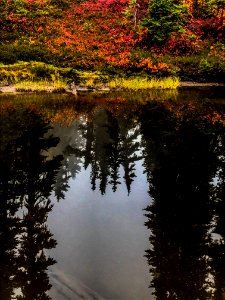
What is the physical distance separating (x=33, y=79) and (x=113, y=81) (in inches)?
234

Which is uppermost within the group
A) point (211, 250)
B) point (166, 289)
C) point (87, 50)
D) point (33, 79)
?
point (87, 50)

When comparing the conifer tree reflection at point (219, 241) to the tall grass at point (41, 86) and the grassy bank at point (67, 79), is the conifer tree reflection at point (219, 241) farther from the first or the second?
the grassy bank at point (67, 79)

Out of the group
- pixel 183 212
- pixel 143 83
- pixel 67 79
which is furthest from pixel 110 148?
pixel 143 83

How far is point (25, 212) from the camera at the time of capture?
21.3 feet

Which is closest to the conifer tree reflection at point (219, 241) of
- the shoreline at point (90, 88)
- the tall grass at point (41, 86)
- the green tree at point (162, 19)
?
the shoreline at point (90, 88)

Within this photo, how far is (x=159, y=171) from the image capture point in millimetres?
8961

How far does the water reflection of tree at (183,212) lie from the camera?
4.55m

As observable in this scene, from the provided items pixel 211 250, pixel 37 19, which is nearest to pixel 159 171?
pixel 211 250

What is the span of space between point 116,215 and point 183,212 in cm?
124

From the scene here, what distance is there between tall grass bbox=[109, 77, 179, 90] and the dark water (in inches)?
530

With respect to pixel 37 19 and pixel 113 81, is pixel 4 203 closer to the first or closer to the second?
pixel 113 81

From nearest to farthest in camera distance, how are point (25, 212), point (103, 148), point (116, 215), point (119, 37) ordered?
1. point (25, 212)
2. point (116, 215)
3. point (103, 148)
4. point (119, 37)

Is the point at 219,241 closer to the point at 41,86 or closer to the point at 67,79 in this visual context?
the point at 41,86

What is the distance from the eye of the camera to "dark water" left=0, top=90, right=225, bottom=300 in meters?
4.51
